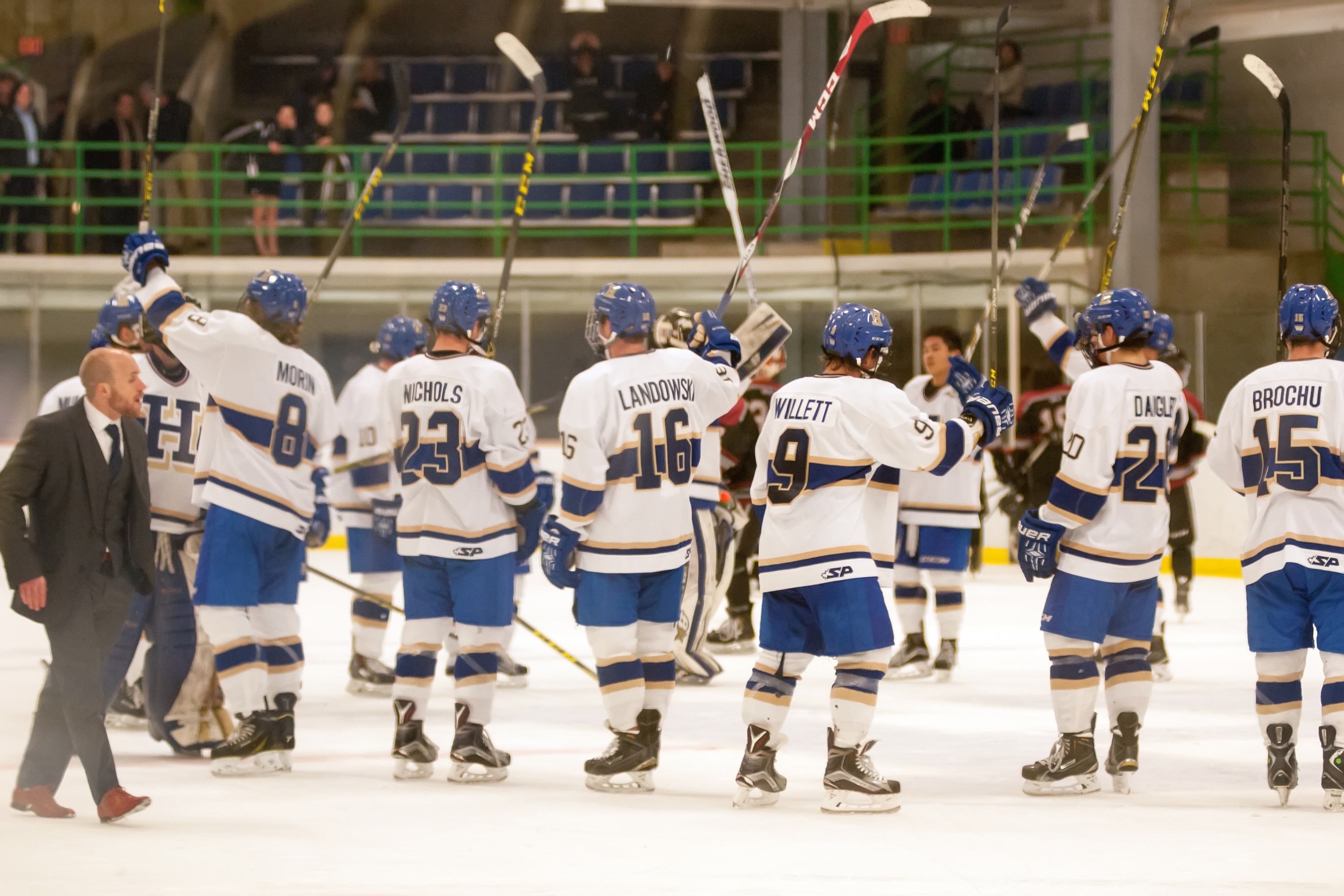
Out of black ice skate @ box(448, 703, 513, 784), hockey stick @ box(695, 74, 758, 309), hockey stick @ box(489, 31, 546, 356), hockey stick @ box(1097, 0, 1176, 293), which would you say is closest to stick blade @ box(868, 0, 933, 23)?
hockey stick @ box(695, 74, 758, 309)

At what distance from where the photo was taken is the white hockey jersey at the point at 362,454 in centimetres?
727

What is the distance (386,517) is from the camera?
719cm

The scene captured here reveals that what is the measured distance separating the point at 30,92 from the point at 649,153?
6.31m

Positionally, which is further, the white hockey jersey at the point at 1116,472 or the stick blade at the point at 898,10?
the stick blade at the point at 898,10

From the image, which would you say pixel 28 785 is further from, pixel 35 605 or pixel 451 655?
pixel 451 655

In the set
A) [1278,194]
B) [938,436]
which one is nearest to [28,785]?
[938,436]

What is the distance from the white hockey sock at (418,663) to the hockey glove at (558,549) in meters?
0.44

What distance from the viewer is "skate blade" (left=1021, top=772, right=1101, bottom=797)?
16.1 feet

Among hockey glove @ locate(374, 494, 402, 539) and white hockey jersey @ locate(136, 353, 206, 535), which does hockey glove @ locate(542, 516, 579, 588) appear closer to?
white hockey jersey @ locate(136, 353, 206, 535)

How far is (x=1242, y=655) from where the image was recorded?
26.9 feet

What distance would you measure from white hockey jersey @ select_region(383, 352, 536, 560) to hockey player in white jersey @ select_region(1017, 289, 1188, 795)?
1.56 m

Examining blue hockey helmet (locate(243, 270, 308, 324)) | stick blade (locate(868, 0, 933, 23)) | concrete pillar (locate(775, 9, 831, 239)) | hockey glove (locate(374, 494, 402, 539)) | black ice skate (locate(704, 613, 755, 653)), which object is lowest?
black ice skate (locate(704, 613, 755, 653))

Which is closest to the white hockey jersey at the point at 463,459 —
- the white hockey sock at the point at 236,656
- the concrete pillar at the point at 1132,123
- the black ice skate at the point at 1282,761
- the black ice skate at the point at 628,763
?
Answer: the white hockey sock at the point at 236,656

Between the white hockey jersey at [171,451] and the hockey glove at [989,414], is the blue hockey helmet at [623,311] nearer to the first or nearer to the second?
the hockey glove at [989,414]
